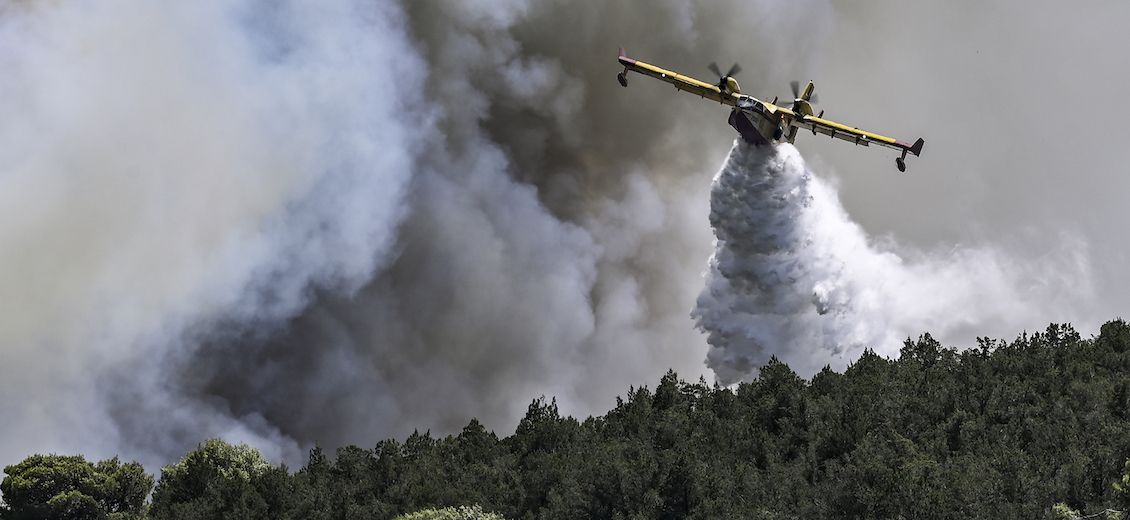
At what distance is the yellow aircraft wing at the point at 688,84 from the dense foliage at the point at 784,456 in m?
22.1

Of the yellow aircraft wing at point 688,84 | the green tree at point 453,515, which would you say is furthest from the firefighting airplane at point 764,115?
the green tree at point 453,515

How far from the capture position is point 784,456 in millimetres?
103250

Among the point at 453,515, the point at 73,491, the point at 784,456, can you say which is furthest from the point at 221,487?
the point at 784,456

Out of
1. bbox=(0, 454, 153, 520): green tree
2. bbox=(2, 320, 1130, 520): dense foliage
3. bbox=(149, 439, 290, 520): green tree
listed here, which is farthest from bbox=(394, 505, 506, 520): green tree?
bbox=(0, 454, 153, 520): green tree

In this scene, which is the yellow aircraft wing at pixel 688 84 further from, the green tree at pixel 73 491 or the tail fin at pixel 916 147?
the green tree at pixel 73 491

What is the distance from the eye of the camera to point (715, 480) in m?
85.4

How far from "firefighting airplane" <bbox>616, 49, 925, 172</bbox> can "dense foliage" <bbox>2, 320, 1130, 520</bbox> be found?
17.7 meters

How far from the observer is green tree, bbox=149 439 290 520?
9719 centimetres

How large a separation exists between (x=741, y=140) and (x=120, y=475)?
52084 mm

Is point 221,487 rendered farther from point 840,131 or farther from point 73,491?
point 840,131

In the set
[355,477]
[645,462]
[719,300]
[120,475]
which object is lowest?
[645,462]

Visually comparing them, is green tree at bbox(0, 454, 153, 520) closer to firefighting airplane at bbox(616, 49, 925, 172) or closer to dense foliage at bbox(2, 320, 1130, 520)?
dense foliage at bbox(2, 320, 1130, 520)

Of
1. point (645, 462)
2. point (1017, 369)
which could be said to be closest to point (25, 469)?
point (645, 462)

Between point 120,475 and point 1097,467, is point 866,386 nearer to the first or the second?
point 1097,467
